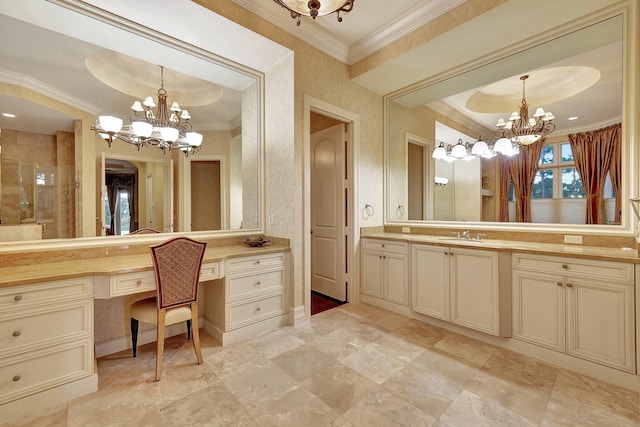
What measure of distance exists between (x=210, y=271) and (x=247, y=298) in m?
0.49

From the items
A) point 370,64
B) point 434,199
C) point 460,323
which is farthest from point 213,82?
point 460,323

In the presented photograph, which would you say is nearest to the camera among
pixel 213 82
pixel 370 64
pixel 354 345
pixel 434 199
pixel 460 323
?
pixel 354 345

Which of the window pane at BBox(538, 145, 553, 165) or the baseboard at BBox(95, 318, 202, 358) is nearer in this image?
the baseboard at BBox(95, 318, 202, 358)

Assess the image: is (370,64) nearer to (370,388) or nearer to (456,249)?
(456,249)

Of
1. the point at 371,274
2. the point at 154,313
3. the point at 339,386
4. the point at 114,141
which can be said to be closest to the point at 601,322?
the point at 339,386

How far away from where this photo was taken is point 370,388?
1.86 metres

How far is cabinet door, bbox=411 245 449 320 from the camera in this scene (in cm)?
274

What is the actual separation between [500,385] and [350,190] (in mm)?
2423

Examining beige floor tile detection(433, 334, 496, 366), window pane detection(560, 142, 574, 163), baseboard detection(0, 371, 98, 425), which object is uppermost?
window pane detection(560, 142, 574, 163)

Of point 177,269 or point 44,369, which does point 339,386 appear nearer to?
point 177,269

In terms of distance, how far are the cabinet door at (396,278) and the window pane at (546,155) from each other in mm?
1616

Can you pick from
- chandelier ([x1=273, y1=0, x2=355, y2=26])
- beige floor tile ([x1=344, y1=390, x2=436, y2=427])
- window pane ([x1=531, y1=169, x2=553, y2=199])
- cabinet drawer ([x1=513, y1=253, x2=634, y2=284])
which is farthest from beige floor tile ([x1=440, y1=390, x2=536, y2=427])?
chandelier ([x1=273, y1=0, x2=355, y2=26])

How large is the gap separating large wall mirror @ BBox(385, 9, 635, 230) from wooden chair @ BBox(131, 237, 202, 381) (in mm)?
2705

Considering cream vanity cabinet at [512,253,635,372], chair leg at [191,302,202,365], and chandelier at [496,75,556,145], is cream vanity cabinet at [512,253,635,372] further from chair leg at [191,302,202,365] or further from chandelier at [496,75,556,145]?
chair leg at [191,302,202,365]
